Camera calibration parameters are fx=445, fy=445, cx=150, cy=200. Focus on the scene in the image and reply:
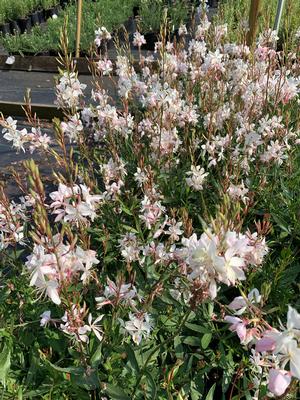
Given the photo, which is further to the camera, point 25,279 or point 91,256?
point 25,279

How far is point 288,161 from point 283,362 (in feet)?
6.13

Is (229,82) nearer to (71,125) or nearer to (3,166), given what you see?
(71,125)

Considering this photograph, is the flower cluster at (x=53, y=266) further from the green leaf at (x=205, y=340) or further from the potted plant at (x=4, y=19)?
the potted plant at (x=4, y=19)

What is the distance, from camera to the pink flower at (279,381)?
825 millimetres

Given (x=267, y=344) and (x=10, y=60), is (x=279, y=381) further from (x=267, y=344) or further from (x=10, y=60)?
(x=10, y=60)

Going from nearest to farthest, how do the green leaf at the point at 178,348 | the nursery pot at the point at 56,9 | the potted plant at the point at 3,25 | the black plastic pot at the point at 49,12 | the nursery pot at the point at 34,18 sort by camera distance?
1. the green leaf at the point at 178,348
2. the potted plant at the point at 3,25
3. the nursery pot at the point at 34,18
4. the black plastic pot at the point at 49,12
5. the nursery pot at the point at 56,9

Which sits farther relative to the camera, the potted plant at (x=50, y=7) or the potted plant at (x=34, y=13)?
the potted plant at (x=50, y=7)

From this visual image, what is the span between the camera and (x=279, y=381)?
829mm

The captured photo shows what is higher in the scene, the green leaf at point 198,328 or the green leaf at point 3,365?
the green leaf at point 3,365

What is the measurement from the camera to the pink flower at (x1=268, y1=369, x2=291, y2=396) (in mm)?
825

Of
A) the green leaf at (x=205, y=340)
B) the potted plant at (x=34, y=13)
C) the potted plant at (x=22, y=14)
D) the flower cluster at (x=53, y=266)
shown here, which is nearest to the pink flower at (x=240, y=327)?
the flower cluster at (x=53, y=266)

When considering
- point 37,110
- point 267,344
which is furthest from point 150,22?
point 267,344

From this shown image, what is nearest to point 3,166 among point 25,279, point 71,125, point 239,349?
point 71,125

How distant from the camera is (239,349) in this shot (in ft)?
6.13
